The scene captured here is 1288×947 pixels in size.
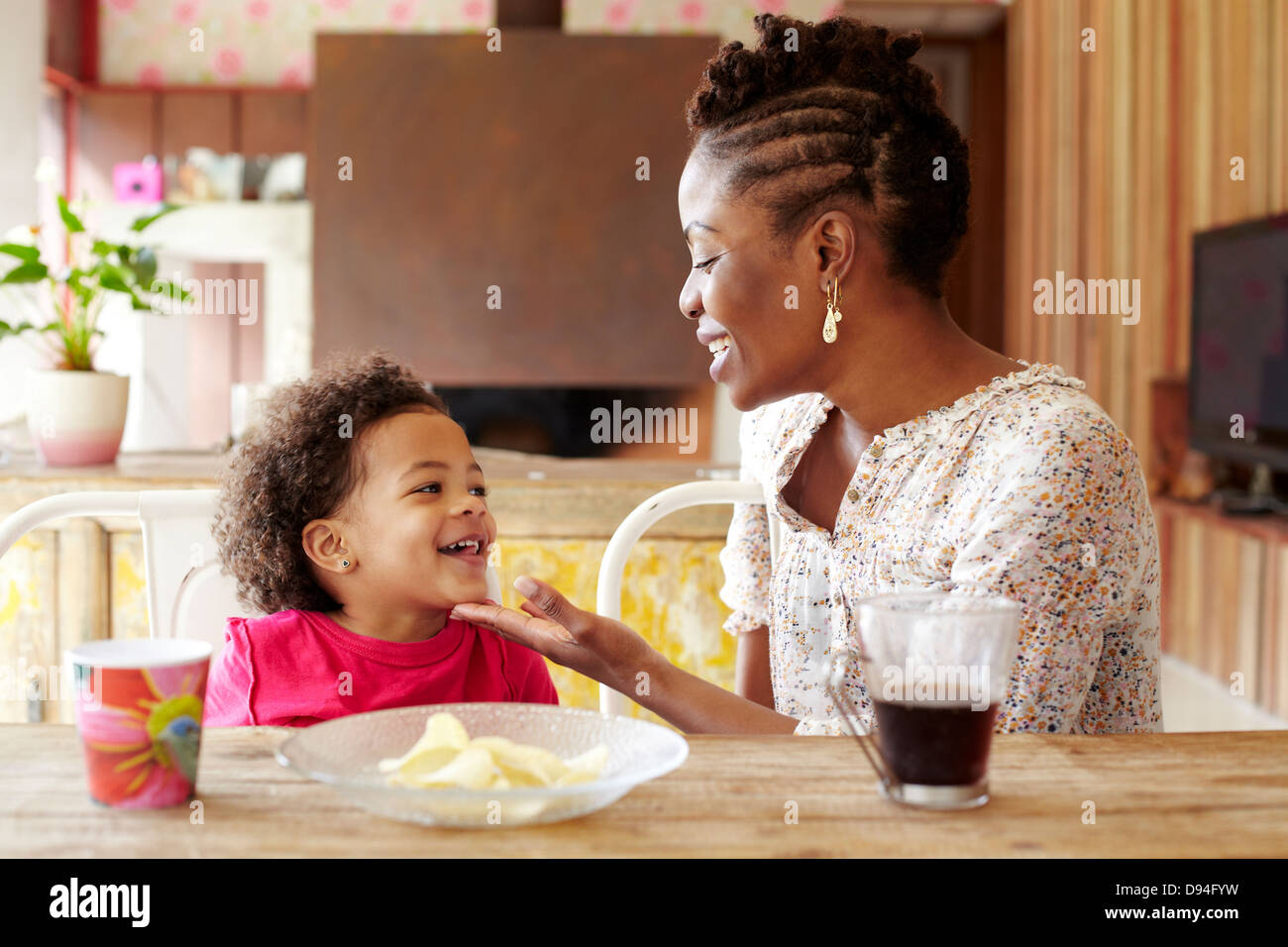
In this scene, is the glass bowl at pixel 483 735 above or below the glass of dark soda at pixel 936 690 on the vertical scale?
below

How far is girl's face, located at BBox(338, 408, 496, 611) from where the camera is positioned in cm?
129

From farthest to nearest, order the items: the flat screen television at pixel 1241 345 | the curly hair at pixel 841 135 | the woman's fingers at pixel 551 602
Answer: the flat screen television at pixel 1241 345 → the curly hair at pixel 841 135 → the woman's fingers at pixel 551 602

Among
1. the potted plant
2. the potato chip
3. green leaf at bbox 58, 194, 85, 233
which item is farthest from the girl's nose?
green leaf at bbox 58, 194, 85, 233

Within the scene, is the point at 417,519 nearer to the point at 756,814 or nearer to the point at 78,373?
the point at 756,814

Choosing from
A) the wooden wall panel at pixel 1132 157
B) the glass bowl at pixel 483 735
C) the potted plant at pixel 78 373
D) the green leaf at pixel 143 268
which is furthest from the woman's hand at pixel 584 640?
the wooden wall panel at pixel 1132 157

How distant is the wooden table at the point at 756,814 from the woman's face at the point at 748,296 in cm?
47

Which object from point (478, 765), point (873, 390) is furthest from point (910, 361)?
point (478, 765)

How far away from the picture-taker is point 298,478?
135 centimetres

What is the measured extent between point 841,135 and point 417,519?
55 cm

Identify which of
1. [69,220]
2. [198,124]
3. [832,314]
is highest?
[198,124]

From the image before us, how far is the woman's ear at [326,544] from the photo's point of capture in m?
1.34

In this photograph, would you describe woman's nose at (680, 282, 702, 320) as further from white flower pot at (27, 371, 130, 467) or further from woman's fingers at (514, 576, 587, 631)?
white flower pot at (27, 371, 130, 467)

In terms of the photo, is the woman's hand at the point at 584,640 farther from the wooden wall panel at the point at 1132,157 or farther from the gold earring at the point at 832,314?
the wooden wall panel at the point at 1132,157
